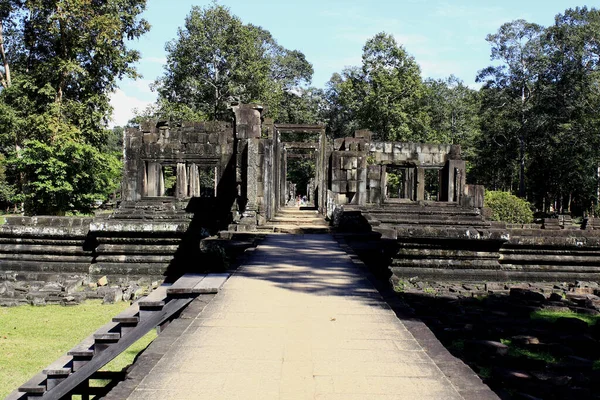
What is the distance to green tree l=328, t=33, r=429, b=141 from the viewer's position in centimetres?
3750

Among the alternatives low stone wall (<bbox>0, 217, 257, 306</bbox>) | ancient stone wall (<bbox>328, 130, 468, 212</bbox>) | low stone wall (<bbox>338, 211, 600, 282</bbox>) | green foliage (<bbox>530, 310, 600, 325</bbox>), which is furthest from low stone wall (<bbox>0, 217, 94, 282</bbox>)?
ancient stone wall (<bbox>328, 130, 468, 212</bbox>)

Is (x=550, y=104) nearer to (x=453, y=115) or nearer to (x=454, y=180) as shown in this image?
(x=453, y=115)

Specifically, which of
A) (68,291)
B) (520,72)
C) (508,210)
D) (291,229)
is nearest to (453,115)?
(520,72)

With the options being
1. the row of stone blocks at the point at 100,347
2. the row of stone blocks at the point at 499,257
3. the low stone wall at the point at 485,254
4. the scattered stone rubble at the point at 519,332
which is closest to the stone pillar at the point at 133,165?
the low stone wall at the point at 485,254

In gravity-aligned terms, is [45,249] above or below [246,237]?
below

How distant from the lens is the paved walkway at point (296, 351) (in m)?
2.95

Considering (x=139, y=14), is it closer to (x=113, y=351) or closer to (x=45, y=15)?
(x=45, y=15)

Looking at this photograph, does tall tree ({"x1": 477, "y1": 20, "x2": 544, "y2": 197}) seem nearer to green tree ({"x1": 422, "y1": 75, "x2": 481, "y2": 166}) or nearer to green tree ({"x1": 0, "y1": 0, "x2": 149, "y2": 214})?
green tree ({"x1": 422, "y1": 75, "x2": 481, "y2": 166})

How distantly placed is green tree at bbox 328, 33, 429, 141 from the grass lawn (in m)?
31.8

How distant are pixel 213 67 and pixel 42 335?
28826 millimetres

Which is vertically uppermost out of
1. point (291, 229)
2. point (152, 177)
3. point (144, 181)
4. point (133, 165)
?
point (133, 165)

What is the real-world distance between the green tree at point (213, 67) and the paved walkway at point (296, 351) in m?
27.4

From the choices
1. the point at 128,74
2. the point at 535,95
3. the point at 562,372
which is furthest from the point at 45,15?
the point at 535,95

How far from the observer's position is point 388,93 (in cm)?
3772
